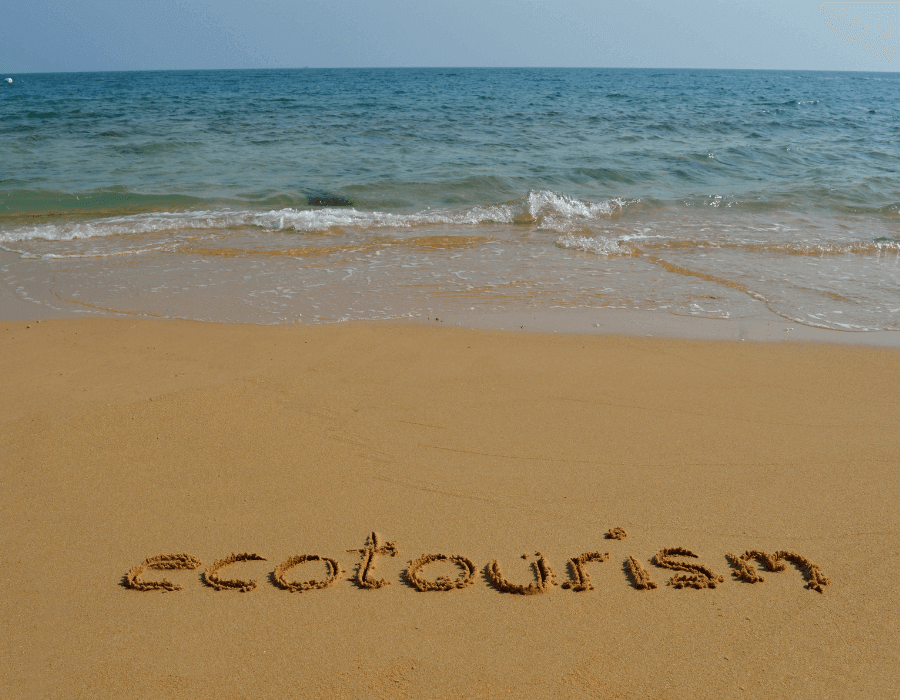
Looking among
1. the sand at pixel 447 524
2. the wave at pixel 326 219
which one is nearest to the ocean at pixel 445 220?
the wave at pixel 326 219

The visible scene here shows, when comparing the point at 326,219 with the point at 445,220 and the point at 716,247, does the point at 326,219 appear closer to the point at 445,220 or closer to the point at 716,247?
the point at 445,220

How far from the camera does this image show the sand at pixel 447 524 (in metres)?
2.01

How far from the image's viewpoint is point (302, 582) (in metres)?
2.35

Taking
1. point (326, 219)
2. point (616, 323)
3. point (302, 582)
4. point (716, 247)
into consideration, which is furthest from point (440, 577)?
point (326, 219)

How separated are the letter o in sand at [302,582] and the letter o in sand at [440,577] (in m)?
0.29

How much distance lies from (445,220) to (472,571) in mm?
6719

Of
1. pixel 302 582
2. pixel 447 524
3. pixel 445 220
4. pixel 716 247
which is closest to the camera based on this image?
pixel 302 582

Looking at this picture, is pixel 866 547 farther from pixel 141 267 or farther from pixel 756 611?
pixel 141 267

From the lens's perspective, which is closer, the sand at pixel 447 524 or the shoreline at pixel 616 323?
the sand at pixel 447 524

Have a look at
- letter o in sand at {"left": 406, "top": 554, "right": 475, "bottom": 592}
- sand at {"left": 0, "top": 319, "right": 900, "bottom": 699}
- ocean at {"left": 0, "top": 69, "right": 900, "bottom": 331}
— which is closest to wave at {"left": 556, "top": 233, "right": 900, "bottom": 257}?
ocean at {"left": 0, "top": 69, "right": 900, "bottom": 331}

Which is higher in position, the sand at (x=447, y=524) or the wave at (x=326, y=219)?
the wave at (x=326, y=219)

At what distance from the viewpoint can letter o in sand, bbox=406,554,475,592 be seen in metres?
2.31

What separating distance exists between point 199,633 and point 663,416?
255cm

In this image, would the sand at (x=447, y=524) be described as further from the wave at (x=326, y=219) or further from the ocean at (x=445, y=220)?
the wave at (x=326, y=219)
